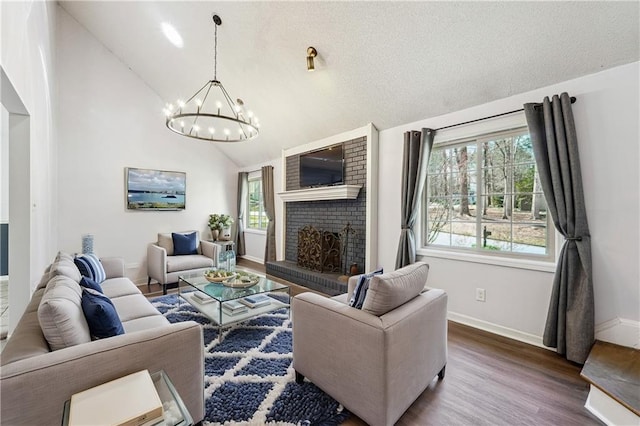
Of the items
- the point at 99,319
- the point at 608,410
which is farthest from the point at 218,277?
the point at 608,410

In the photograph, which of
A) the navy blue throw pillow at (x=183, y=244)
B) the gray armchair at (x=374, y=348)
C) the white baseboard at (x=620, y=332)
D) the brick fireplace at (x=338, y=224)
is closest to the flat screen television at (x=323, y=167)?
the brick fireplace at (x=338, y=224)

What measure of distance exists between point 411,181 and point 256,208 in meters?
4.09

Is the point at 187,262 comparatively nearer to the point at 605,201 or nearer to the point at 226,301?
the point at 226,301

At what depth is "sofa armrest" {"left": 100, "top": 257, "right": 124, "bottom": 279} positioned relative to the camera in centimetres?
329

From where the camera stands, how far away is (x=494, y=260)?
2.72 m

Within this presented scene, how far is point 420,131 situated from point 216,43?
287 cm

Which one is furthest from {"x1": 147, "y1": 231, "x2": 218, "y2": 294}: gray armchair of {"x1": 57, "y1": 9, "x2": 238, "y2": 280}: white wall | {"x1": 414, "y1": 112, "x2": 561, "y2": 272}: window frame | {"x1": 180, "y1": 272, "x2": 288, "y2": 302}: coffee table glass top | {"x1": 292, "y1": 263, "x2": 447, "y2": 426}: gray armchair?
{"x1": 414, "y1": 112, "x2": 561, "y2": 272}: window frame

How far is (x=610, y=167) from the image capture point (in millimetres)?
2139

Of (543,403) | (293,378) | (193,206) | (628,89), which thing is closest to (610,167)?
(628,89)

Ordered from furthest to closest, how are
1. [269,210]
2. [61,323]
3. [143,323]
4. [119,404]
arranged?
1. [269,210]
2. [143,323]
3. [61,323]
4. [119,404]

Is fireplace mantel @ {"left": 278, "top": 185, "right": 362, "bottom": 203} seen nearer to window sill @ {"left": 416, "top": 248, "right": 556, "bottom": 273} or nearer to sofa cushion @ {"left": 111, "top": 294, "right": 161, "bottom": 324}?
window sill @ {"left": 416, "top": 248, "right": 556, "bottom": 273}

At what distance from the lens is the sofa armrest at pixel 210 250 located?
4.49 metres

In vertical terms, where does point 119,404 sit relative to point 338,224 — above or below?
below

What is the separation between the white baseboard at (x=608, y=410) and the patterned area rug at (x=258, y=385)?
4.95 feet
